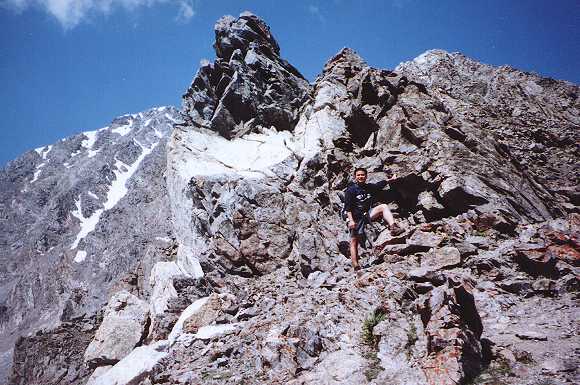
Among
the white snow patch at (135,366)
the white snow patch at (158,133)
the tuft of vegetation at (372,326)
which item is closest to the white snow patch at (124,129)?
the white snow patch at (158,133)

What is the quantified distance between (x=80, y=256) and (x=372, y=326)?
103 meters

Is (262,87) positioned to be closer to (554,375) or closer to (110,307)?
(110,307)

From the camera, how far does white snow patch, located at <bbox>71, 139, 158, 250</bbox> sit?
348 ft

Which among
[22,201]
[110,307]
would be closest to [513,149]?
[110,307]

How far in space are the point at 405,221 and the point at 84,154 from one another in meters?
175

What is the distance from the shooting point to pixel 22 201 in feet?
427

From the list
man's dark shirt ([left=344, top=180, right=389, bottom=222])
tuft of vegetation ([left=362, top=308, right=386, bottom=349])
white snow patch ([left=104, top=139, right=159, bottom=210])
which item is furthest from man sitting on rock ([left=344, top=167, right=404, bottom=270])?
white snow patch ([left=104, top=139, right=159, bottom=210])

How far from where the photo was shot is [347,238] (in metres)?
13.2

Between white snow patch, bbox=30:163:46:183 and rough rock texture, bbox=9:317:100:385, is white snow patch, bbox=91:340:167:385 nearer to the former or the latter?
rough rock texture, bbox=9:317:100:385

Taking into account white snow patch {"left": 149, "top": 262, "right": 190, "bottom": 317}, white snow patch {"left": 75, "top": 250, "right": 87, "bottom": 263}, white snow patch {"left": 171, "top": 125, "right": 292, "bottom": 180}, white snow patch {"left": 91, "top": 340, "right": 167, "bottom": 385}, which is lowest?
white snow patch {"left": 91, "top": 340, "right": 167, "bottom": 385}

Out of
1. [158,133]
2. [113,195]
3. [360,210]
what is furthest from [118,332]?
[158,133]

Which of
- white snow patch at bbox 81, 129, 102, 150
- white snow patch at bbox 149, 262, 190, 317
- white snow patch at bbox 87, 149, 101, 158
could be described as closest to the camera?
white snow patch at bbox 149, 262, 190, 317

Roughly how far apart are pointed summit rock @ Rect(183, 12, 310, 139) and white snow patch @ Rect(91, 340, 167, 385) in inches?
658

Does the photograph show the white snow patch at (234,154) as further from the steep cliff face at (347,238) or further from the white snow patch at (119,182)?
the white snow patch at (119,182)
